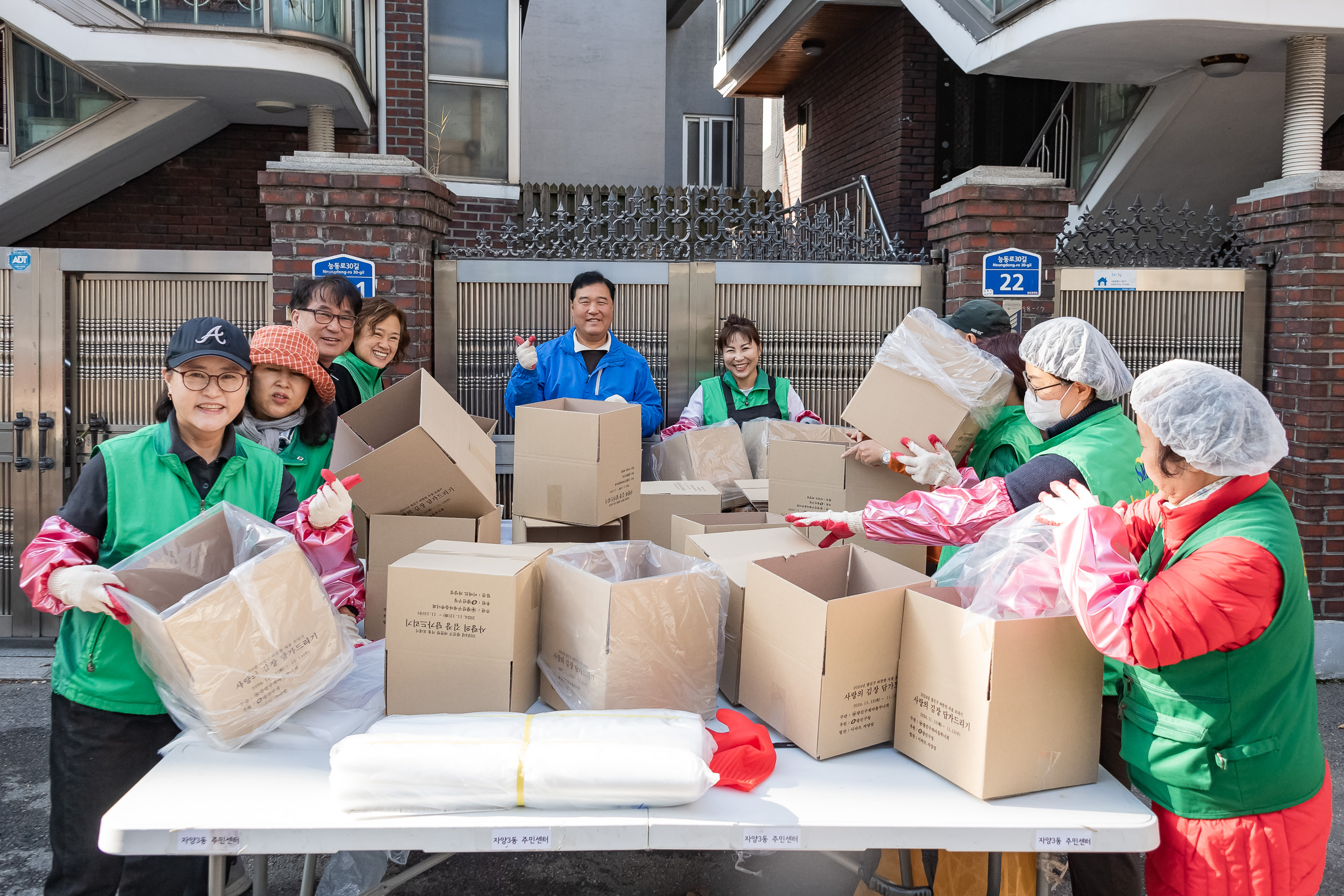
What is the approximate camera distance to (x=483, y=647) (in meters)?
2.05

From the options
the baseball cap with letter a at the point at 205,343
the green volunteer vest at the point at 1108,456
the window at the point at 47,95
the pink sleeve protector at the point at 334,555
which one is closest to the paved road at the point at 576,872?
the pink sleeve protector at the point at 334,555

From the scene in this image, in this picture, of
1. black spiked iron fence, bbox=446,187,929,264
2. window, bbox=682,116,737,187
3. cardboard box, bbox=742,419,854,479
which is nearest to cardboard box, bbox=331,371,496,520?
cardboard box, bbox=742,419,854,479

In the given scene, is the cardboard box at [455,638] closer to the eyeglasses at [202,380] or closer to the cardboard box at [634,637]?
A: the cardboard box at [634,637]

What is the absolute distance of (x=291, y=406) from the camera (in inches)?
109

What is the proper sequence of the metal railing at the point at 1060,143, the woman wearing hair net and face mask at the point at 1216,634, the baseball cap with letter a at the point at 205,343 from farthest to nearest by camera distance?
1. the metal railing at the point at 1060,143
2. the baseball cap with letter a at the point at 205,343
3. the woman wearing hair net and face mask at the point at 1216,634

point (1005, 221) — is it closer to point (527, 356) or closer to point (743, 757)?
point (527, 356)

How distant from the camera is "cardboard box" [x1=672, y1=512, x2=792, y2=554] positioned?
2.78 m

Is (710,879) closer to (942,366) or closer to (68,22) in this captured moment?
(942,366)

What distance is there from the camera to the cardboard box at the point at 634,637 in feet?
6.55

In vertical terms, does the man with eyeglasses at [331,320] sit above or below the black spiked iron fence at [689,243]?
below

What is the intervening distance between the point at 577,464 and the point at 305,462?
2.70ft

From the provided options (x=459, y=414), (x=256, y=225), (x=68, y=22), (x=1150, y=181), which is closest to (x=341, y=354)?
(x=459, y=414)

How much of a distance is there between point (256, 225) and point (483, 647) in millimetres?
7382

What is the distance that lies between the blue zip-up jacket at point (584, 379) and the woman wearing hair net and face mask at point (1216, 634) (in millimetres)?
2654
